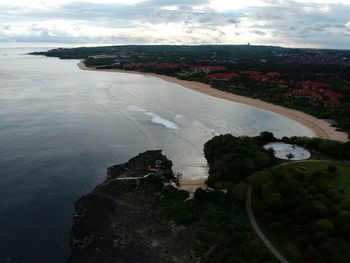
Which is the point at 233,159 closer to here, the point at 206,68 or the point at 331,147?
the point at 331,147

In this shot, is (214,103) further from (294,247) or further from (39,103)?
(294,247)

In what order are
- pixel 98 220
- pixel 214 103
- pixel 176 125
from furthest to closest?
pixel 214 103, pixel 176 125, pixel 98 220

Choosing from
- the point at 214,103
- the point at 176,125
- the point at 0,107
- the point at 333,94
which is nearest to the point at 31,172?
the point at 176,125

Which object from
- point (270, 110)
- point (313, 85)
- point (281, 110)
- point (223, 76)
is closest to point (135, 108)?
point (270, 110)

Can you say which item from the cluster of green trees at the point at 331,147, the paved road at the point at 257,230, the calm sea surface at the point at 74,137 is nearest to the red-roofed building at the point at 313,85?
the calm sea surface at the point at 74,137

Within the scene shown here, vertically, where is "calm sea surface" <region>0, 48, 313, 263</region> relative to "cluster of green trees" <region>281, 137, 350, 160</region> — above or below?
below

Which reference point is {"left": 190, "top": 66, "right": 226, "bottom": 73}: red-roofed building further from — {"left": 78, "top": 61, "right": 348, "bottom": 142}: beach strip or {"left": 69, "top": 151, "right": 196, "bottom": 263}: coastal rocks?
{"left": 69, "top": 151, "right": 196, "bottom": 263}: coastal rocks

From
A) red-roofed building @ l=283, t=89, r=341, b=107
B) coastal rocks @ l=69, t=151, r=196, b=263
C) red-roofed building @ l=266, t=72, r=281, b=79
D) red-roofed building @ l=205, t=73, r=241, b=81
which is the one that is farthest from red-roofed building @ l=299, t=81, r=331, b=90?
coastal rocks @ l=69, t=151, r=196, b=263
